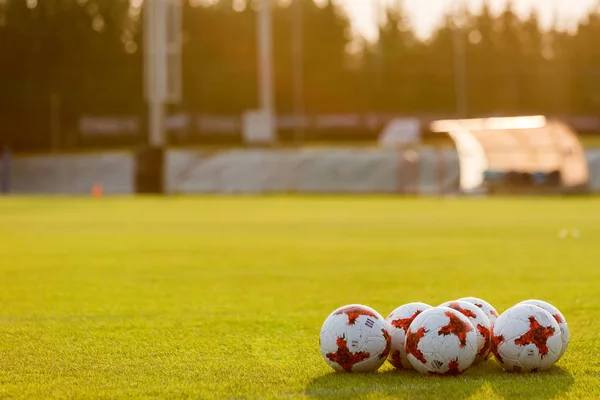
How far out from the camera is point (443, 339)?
5.29 meters

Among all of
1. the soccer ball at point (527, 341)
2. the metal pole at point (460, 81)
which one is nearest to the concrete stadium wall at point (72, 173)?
the metal pole at point (460, 81)

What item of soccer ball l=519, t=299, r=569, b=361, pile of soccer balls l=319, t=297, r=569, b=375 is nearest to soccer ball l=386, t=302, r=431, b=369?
pile of soccer balls l=319, t=297, r=569, b=375

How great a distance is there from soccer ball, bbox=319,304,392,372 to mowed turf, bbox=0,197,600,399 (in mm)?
72

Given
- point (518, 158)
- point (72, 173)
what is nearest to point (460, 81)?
point (518, 158)

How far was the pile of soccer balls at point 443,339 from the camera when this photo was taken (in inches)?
209

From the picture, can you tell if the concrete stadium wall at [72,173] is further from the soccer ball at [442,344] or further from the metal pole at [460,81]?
the soccer ball at [442,344]

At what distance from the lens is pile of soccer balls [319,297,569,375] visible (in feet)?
17.5

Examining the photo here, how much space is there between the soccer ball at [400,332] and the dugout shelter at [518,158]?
3231 cm

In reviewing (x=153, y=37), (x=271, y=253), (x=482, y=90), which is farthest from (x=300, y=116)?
(x=271, y=253)

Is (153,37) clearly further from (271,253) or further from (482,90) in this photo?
(271,253)

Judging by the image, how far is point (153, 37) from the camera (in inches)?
1625

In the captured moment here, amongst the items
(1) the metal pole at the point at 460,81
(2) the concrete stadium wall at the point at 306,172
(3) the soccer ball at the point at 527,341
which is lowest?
(2) the concrete stadium wall at the point at 306,172

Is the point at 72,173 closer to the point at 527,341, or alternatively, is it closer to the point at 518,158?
the point at 518,158

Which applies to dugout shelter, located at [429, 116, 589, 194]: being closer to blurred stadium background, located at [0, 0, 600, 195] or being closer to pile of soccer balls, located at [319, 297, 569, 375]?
blurred stadium background, located at [0, 0, 600, 195]
